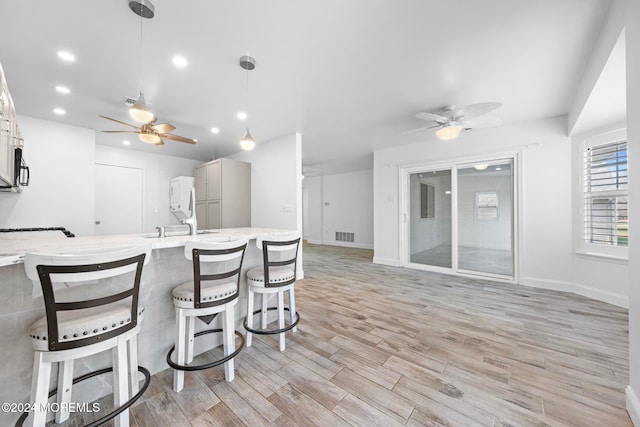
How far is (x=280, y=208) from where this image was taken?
4.62m

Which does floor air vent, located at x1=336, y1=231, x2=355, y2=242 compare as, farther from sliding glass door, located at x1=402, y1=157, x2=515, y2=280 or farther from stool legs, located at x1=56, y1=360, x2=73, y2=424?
stool legs, located at x1=56, y1=360, x2=73, y2=424

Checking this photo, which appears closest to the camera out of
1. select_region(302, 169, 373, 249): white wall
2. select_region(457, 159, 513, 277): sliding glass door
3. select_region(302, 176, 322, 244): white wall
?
select_region(457, 159, 513, 277): sliding glass door

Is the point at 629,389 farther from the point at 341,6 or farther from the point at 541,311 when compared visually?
the point at 341,6

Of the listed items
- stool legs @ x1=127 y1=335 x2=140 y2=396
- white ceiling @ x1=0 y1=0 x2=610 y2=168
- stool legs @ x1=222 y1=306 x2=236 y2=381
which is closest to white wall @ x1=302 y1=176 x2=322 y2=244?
white ceiling @ x1=0 y1=0 x2=610 y2=168

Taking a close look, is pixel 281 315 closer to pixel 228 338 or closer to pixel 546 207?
pixel 228 338

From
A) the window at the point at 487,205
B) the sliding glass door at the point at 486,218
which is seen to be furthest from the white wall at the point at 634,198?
the window at the point at 487,205

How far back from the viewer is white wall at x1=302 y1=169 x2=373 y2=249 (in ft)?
25.7

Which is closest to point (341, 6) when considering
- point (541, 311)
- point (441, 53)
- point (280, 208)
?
point (441, 53)

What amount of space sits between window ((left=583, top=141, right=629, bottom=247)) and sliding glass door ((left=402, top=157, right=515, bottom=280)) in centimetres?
84

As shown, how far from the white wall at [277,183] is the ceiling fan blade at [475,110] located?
259 cm

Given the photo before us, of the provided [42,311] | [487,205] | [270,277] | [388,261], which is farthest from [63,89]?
[487,205]

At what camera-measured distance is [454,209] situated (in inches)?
176

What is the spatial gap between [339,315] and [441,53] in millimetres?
2885

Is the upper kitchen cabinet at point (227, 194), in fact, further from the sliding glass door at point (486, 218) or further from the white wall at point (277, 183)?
the sliding glass door at point (486, 218)
